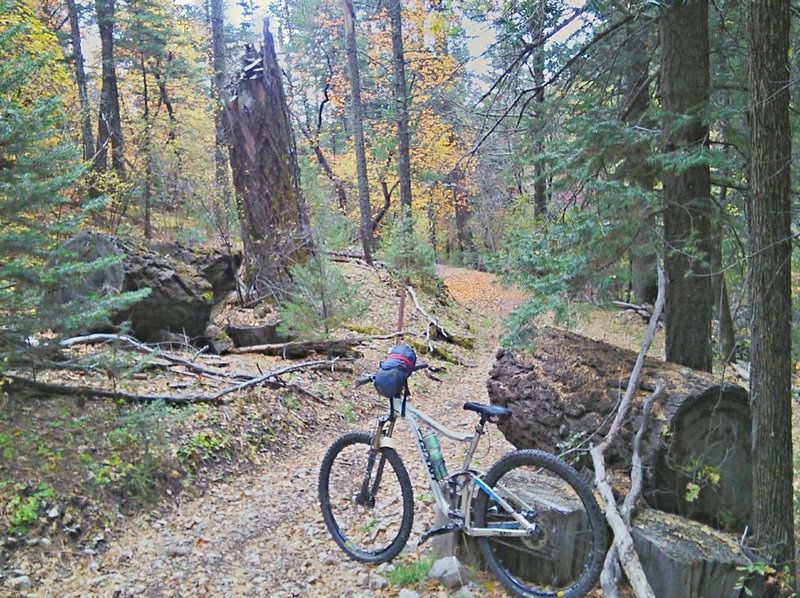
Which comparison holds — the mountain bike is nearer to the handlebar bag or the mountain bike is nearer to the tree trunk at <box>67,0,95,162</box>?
the handlebar bag

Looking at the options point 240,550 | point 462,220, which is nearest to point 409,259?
point 240,550

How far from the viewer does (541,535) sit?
10.9 ft

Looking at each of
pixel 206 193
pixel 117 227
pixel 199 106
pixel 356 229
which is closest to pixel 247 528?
pixel 206 193

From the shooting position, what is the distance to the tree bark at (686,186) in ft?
16.1

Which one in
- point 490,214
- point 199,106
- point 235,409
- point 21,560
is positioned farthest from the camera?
point 490,214

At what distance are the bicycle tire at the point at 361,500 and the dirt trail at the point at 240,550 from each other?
0.48ft

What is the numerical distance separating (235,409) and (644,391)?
13.8ft

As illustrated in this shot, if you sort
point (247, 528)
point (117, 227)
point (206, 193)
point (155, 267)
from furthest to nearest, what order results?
point (117, 227)
point (206, 193)
point (155, 267)
point (247, 528)

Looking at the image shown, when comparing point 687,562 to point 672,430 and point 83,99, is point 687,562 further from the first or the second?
point 83,99

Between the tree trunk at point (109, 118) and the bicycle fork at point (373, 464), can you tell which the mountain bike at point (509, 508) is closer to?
the bicycle fork at point (373, 464)

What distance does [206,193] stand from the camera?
10445 mm

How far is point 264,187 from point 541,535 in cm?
809

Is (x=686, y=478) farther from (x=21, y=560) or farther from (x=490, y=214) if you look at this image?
(x=490, y=214)

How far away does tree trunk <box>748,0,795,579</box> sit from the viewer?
3.22 meters
